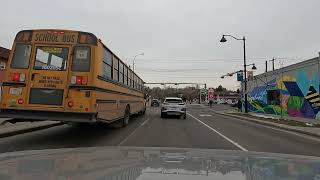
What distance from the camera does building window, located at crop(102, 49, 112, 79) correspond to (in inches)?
586

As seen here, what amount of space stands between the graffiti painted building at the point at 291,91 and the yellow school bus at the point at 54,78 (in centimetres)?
2166

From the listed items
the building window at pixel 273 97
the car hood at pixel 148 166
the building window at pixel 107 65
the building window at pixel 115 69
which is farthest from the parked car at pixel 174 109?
the car hood at pixel 148 166

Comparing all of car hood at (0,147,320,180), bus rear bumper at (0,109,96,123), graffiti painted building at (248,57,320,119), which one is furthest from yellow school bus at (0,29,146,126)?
graffiti painted building at (248,57,320,119)

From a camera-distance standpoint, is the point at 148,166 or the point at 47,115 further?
the point at 47,115

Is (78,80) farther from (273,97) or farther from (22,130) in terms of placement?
(273,97)

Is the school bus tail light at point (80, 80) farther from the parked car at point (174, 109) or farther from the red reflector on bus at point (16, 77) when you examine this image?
the parked car at point (174, 109)

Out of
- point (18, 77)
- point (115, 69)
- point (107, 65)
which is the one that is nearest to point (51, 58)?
point (18, 77)

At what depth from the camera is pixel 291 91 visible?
35812mm

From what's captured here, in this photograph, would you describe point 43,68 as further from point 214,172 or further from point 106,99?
point 214,172

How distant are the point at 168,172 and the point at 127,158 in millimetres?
1333

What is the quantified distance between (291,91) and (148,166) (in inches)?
1289

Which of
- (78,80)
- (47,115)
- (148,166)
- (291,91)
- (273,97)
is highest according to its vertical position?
(291,91)

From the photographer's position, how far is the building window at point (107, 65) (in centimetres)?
1490

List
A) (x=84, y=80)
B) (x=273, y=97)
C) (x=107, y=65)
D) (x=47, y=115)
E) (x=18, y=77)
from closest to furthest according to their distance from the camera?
(x=47, y=115) → (x=84, y=80) → (x=18, y=77) → (x=107, y=65) → (x=273, y=97)
